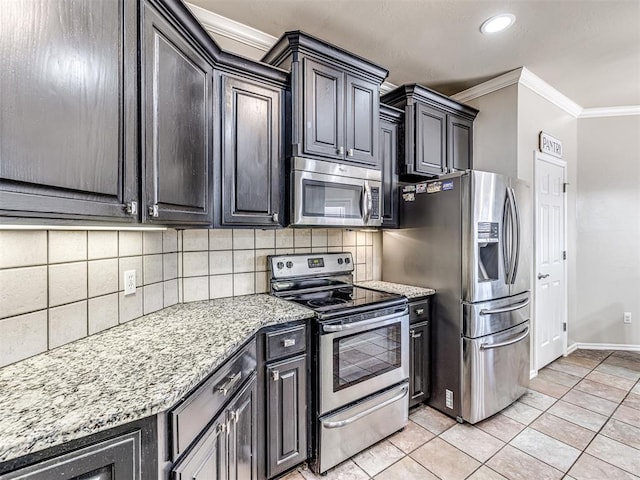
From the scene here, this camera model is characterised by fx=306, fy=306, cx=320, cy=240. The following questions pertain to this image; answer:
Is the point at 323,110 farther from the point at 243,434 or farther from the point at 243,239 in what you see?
the point at 243,434

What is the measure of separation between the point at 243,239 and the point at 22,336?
1232 mm

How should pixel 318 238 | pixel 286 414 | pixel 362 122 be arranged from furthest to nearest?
pixel 318 238 < pixel 362 122 < pixel 286 414

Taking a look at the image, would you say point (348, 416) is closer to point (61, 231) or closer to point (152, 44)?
point (61, 231)

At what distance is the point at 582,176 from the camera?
3.54 metres

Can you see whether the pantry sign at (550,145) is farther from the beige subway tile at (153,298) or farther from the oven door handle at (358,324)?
the beige subway tile at (153,298)

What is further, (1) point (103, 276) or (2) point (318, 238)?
(2) point (318, 238)

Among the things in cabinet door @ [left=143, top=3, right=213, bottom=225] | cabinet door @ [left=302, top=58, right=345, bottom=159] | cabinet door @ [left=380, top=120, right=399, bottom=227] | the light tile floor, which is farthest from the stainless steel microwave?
the light tile floor

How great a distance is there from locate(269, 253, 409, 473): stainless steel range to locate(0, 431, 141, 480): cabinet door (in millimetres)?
1022

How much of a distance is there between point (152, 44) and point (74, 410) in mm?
1259

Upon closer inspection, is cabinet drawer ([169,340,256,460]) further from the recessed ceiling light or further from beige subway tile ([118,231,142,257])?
the recessed ceiling light

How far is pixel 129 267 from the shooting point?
152 centimetres

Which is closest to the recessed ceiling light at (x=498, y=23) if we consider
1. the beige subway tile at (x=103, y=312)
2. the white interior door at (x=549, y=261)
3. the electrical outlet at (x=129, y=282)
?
the white interior door at (x=549, y=261)

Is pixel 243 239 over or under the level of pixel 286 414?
over

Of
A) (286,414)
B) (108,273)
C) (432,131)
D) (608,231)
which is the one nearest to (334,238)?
(432,131)
